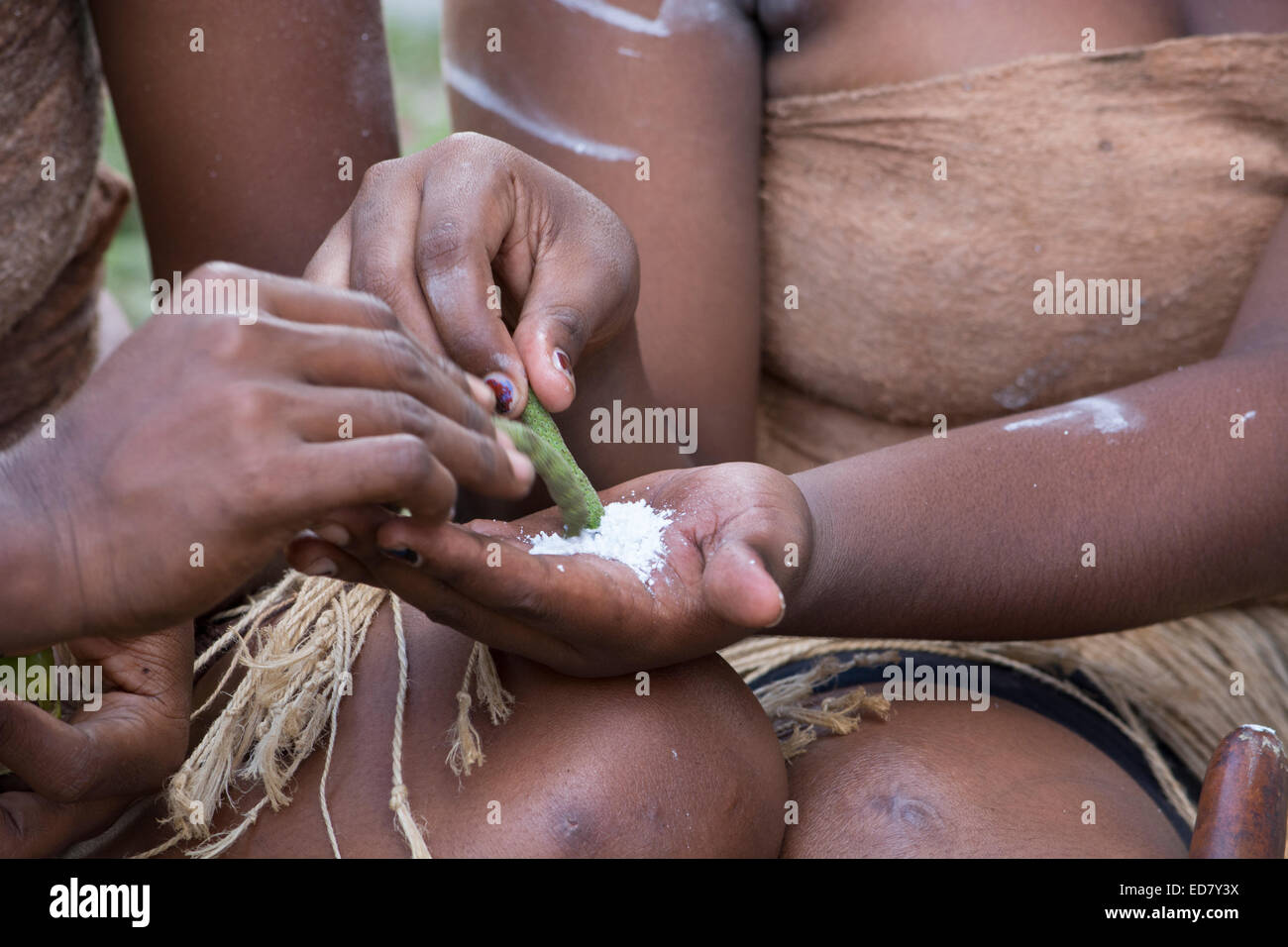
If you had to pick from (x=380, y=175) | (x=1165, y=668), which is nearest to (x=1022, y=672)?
(x=1165, y=668)

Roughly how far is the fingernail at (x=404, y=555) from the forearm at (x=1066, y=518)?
1.53 feet

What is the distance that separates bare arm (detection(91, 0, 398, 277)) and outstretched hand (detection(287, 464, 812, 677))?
77 cm

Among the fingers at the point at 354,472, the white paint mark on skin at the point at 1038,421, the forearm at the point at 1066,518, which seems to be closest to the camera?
the fingers at the point at 354,472

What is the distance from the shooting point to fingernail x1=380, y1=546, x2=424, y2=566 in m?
0.83

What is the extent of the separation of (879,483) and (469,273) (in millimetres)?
493

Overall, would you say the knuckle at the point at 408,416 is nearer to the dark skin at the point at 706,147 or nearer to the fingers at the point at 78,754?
the fingers at the point at 78,754

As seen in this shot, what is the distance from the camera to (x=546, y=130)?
164 cm

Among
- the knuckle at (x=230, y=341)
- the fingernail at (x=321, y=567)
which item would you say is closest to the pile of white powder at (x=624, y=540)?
the fingernail at (x=321, y=567)

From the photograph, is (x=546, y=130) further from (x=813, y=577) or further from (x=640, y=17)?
(x=813, y=577)

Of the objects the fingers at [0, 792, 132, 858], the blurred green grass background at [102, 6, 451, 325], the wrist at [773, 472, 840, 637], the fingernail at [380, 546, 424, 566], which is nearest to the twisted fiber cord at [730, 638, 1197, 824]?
the wrist at [773, 472, 840, 637]

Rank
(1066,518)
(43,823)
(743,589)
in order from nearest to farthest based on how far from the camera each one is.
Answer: (743,589)
(43,823)
(1066,518)

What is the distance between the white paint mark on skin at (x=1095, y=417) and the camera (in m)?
1.33

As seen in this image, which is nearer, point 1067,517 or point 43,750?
point 43,750

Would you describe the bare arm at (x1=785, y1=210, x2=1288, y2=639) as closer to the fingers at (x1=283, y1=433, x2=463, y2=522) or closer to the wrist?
the wrist
